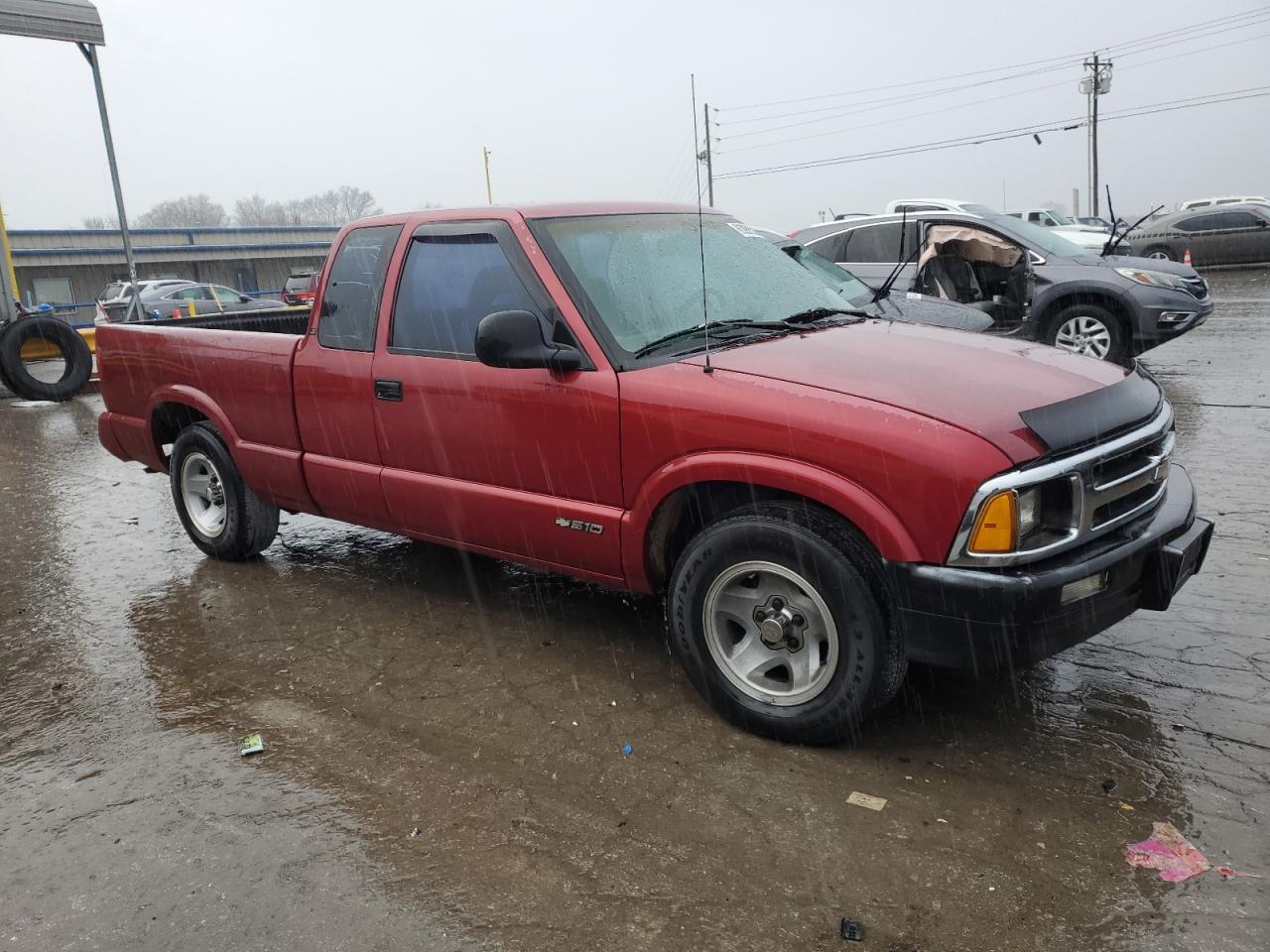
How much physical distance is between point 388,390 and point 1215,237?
2602cm

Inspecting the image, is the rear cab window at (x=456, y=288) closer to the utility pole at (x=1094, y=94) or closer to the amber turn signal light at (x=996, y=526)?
the amber turn signal light at (x=996, y=526)

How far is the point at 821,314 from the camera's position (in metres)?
4.29

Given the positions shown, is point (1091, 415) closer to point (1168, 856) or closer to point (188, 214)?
point (1168, 856)

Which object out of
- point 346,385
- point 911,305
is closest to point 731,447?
point 346,385

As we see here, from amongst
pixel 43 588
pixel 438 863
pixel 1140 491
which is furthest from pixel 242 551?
pixel 1140 491

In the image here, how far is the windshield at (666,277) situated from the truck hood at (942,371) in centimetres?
28

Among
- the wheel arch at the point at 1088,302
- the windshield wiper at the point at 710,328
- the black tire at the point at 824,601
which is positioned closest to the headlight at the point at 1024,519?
the black tire at the point at 824,601

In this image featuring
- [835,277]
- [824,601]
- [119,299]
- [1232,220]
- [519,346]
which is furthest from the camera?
[1232,220]

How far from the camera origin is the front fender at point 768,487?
3.02 m

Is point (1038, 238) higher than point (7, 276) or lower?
lower

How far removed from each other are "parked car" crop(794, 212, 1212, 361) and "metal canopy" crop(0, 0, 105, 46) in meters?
12.8

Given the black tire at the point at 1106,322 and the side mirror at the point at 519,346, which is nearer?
the side mirror at the point at 519,346

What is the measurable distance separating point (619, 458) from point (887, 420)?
41.2 inches

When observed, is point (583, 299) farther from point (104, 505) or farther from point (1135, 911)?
A: point (104, 505)
